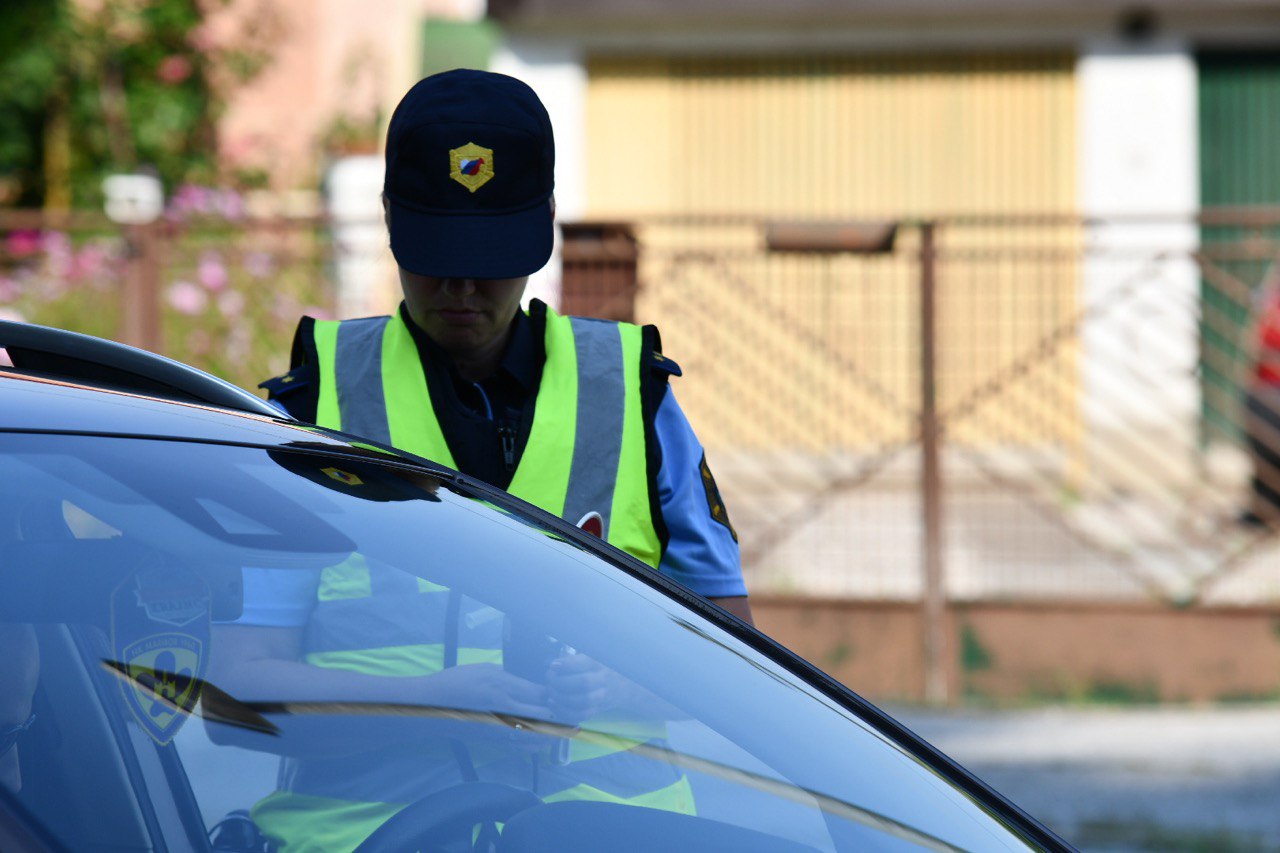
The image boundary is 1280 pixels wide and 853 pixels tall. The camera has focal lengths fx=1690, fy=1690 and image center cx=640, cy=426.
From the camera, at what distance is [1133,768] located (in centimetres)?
555

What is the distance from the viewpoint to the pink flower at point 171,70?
12.2 meters

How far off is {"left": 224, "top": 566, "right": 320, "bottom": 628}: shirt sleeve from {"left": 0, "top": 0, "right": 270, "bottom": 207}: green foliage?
1085cm

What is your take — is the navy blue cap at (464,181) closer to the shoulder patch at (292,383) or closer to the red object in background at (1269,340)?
the shoulder patch at (292,383)

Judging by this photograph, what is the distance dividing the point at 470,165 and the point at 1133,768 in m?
4.05

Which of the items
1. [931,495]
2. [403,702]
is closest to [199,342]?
[931,495]

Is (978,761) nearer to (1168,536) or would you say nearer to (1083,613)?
(1083,613)

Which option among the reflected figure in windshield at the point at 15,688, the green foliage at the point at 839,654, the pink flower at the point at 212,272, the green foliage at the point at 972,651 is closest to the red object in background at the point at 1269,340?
the green foliage at the point at 972,651

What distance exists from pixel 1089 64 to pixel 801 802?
29.5ft

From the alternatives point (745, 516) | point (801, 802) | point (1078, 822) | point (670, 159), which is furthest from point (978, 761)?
point (670, 159)

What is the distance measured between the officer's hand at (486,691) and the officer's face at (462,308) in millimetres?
711

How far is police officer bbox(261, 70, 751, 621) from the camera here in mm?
2258

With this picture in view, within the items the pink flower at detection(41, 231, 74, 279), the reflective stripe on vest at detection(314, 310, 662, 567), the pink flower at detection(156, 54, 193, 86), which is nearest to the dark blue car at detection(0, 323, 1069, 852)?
the reflective stripe on vest at detection(314, 310, 662, 567)

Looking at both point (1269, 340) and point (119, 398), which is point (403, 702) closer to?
point (119, 398)

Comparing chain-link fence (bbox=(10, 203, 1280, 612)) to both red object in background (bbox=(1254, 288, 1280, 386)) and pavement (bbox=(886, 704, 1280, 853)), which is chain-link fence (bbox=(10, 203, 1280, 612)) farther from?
pavement (bbox=(886, 704, 1280, 853))
